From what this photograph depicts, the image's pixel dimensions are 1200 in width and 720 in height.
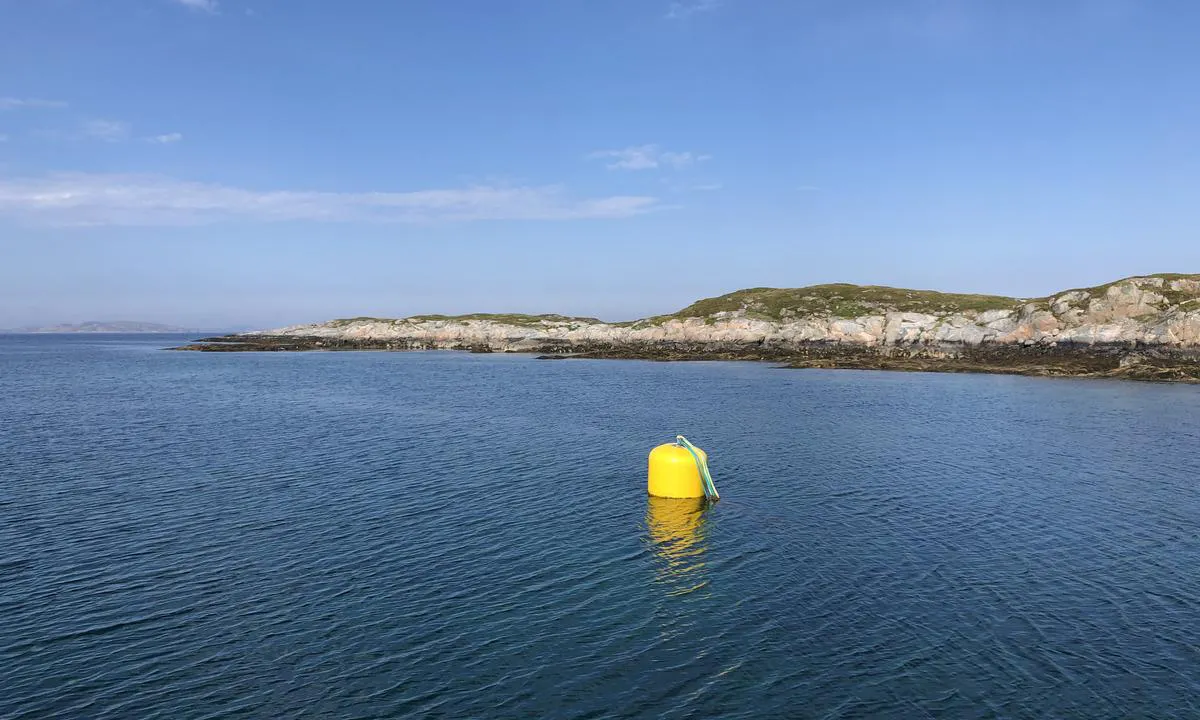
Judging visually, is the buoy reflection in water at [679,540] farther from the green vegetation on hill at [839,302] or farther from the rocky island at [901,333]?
the green vegetation on hill at [839,302]

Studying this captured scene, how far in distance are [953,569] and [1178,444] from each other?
103ft

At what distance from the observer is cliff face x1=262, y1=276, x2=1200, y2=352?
91731 millimetres

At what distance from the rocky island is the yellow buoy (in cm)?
7536

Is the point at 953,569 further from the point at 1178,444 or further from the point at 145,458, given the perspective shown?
the point at 145,458

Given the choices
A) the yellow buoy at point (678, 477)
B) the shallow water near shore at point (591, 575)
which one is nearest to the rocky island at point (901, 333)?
the shallow water near shore at point (591, 575)

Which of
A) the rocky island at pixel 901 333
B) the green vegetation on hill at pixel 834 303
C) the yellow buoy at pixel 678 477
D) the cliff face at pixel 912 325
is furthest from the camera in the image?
the green vegetation on hill at pixel 834 303

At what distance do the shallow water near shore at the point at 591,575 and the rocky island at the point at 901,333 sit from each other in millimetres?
51005

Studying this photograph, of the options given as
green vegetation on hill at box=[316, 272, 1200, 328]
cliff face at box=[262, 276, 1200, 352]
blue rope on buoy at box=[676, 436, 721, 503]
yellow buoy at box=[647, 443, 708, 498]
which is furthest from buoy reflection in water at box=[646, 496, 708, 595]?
green vegetation on hill at box=[316, 272, 1200, 328]

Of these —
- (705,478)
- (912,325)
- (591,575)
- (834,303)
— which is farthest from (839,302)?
(591,575)

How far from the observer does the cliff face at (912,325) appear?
9173cm

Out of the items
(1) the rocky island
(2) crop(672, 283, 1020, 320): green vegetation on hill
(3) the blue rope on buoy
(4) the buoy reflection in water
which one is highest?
(2) crop(672, 283, 1020, 320): green vegetation on hill

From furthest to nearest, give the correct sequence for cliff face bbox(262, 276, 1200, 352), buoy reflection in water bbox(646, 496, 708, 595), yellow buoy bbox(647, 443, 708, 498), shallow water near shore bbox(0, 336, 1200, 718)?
cliff face bbox(262, 276, 1200, 352) → yellow buoy bbox(647, 443, 708, 498) → buoy reflection in water bbox(646, 496, 708, 595) → shallow water near shore bbox(0, 336, 1200, 718)

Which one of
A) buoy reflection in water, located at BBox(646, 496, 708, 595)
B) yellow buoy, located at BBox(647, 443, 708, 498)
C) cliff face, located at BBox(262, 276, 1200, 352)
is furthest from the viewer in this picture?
cliff face, located at BBox(262, 276, 1200, 352)

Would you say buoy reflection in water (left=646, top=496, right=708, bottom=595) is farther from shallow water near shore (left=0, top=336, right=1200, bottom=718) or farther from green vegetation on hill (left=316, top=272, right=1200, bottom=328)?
green vegetation on hill (left=316, top=272, right=1200, bottom=328)
